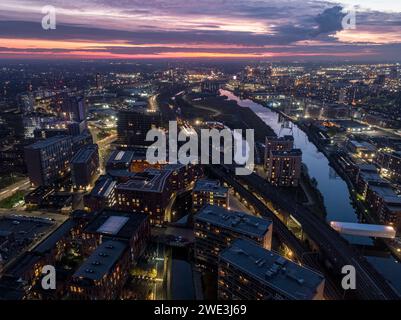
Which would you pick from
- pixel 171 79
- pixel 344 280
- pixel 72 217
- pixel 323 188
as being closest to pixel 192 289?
pixel 344 280

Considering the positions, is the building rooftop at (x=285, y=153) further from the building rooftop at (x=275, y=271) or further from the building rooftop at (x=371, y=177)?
the building rooftop at (x=275, y=271)

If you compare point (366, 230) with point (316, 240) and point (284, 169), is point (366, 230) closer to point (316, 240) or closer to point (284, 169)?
point (316, 240)

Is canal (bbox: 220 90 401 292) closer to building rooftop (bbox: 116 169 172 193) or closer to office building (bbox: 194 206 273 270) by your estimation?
office building (bbox: 194 206 273 270)

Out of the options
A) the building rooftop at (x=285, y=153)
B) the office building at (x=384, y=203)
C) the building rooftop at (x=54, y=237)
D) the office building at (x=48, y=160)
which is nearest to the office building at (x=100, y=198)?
the building rooftop at (x=54, y=237)

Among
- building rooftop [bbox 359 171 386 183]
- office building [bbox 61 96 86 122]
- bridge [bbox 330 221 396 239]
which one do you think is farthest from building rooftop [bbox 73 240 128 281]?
office building [bbox 61 96 86 122]

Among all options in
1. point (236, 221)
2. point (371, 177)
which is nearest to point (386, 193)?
point (371, 177)
